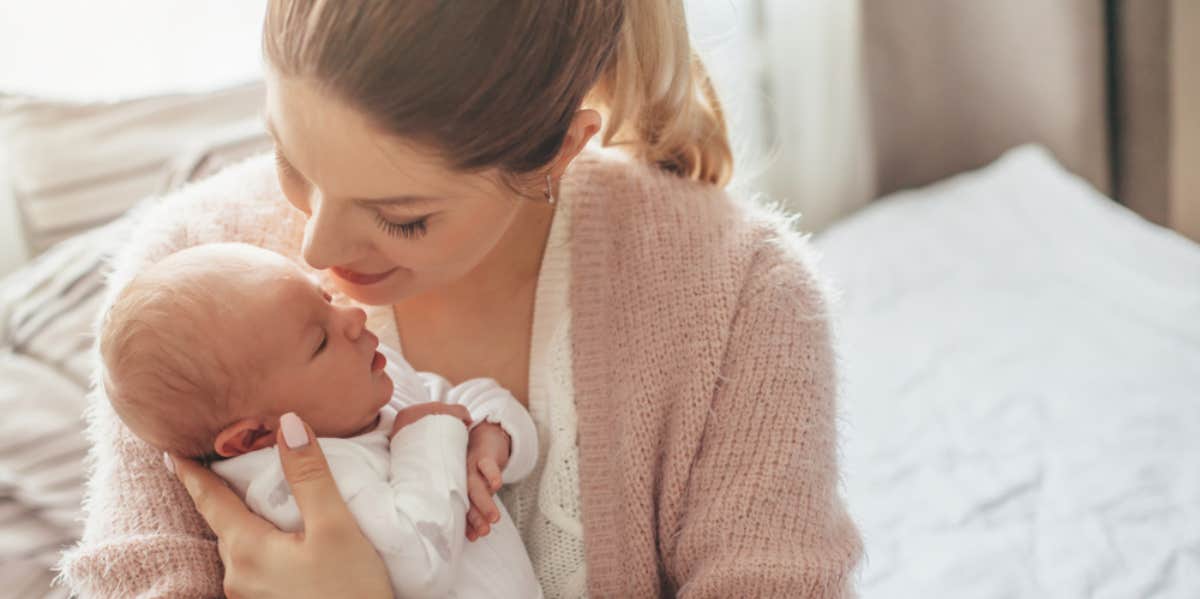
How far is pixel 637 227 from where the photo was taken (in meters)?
1.25

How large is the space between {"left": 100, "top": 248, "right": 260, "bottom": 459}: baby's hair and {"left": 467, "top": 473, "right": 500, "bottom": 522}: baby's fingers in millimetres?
224

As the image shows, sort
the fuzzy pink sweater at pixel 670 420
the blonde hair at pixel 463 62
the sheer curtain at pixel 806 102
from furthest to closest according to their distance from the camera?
the sheer curtain at pixel 806 102, the fuzzy pink sweater at pixel 670 420, the blonde hair at pixel 463 62

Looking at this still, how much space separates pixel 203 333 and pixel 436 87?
1.01ft

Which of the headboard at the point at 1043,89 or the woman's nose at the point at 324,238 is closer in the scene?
the woman's nose at the point at 324,238

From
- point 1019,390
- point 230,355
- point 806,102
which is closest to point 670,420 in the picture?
point 230,355

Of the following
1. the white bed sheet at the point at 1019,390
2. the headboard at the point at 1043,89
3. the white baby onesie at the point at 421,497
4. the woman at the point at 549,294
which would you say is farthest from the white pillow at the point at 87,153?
the headboard at the point at 1043,89

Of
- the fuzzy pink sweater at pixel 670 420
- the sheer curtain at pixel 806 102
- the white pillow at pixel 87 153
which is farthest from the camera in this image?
the sheer curtain at pixel 806 102

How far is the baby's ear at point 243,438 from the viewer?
1.04 m

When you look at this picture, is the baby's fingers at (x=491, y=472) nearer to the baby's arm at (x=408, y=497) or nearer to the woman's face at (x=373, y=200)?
the baby's arm at (x=408, y=497)

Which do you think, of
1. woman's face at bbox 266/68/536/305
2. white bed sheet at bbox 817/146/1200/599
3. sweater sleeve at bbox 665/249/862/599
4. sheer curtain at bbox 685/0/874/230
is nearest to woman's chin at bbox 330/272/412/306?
woman's face at bbox 266/68/536/305

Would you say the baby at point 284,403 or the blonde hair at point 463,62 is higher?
the blonde hair at point 463,62

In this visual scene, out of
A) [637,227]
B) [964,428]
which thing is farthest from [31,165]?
[964,428]

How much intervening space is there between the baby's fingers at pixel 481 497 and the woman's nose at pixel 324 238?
0.24 meters

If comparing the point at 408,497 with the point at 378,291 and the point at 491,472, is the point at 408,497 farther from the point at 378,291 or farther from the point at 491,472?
the point at 378,291
